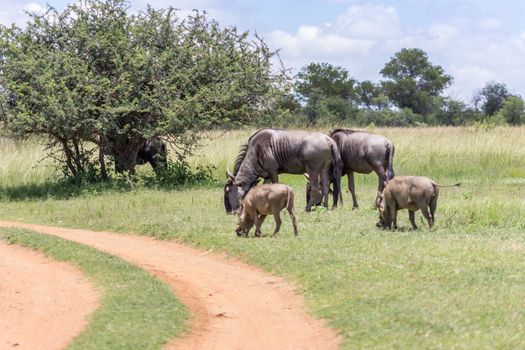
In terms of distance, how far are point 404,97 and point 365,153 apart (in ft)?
201

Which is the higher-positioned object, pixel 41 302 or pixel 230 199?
pixel 230 199

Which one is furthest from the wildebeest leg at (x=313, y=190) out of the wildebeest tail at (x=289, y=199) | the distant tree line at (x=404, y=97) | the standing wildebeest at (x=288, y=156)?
the distant tree line at (x=404, y=97)

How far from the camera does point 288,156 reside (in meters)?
18.6

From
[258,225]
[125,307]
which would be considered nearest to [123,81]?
[258,225]

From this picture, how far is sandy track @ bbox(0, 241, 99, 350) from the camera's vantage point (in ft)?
28.9

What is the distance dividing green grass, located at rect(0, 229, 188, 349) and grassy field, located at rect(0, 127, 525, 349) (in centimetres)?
158

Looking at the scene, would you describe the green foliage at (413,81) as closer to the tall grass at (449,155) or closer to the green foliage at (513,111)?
the green foliage at (513,111)

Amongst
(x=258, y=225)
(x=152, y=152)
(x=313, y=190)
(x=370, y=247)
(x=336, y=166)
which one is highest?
(x=152, y=152)

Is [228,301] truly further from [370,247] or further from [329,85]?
[329,85]

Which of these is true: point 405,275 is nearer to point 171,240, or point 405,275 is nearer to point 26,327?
point 26,327

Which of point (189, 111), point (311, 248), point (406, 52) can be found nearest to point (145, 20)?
point (189, 111)

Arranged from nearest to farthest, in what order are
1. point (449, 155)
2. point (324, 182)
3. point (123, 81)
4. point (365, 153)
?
point (324, 182) → point (365, 153) → point (123, 81) → point (449, 155)

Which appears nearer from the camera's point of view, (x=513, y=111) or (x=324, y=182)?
(x=324, y=182)

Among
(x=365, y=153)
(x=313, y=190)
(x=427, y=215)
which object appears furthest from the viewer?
(x=365, y=153)
